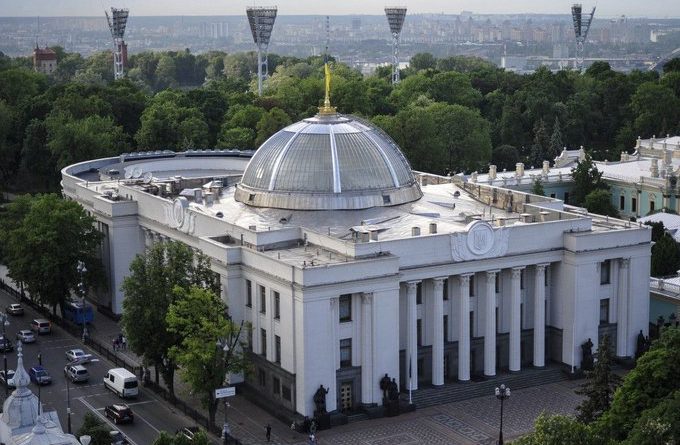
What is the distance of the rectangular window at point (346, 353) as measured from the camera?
2547 inches

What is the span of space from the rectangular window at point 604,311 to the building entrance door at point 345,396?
1590cm

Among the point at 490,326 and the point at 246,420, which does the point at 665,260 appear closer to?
the point at 490,326

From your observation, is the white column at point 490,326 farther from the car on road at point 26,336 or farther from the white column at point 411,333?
the car on road at point 26,336

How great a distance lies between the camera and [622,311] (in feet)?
235

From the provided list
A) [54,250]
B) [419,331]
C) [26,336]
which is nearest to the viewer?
[419,331]

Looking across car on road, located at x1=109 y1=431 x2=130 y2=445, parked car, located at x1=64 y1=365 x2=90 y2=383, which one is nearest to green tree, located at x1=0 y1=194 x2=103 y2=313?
parked car, located at x1=64 y1=365 x2=90 y2=383

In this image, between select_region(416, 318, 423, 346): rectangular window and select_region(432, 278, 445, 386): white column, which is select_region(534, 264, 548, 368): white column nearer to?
select_region(432, 278, 445, 386): white column

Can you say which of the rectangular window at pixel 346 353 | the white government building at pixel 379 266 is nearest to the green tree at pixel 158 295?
the white government building at pixel 379 266

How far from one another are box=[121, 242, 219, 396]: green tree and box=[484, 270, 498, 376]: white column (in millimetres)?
14419

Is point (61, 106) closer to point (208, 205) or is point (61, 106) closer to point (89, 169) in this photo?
point (89, 169)

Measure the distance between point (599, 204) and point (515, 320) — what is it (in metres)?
31.1

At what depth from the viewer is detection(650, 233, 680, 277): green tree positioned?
8200cm

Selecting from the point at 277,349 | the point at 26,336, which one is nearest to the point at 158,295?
the point at 277,349

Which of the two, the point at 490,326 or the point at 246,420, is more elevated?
the point at 490,326
